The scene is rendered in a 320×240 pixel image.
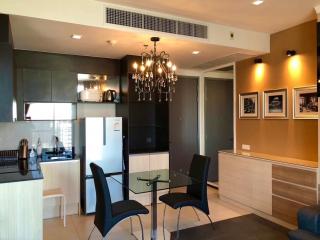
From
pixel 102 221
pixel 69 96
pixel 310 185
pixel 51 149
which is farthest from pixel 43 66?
pixel 310 185

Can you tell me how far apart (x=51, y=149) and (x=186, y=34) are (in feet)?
9.34

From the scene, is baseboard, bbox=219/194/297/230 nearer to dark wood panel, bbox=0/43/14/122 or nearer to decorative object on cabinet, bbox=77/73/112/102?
decorative object on cabinet, bbox=77/73/112/102

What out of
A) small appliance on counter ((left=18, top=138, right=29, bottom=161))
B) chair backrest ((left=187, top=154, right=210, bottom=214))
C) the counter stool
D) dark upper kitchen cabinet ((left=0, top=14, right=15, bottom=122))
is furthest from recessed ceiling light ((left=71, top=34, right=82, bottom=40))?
chair backrest ((left=187, top=154, right=210, bottom=214))

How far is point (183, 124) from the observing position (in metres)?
5.76

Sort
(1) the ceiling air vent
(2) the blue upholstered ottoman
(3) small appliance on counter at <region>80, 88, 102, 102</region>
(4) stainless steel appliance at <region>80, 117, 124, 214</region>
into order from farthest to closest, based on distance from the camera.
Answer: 1. (3) small appliance on counter at <region>80, 88, 102, 102</region>
2. (4) stainless steel appliance at <region>80, 117, 124, 214</region>
3. (1) the ceiling air vent
4. (2) the blue upholstered ottoman

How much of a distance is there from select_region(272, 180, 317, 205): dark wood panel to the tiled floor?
2.50 ft

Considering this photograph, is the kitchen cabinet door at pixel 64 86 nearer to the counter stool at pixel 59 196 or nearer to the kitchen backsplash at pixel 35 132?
the kitchen backsplash at pixel 35 132

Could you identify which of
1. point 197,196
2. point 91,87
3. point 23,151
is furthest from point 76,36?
point 197,196

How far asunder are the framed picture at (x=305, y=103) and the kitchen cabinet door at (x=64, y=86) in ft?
11.0

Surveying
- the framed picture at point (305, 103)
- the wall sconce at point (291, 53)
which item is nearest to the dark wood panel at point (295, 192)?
the framed picture at point (305, 103)

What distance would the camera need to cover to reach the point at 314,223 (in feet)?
8.33

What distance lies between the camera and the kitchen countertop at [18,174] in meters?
2.67

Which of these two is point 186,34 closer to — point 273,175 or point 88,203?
point 273,175

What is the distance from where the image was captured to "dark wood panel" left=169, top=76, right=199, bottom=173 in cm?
567
